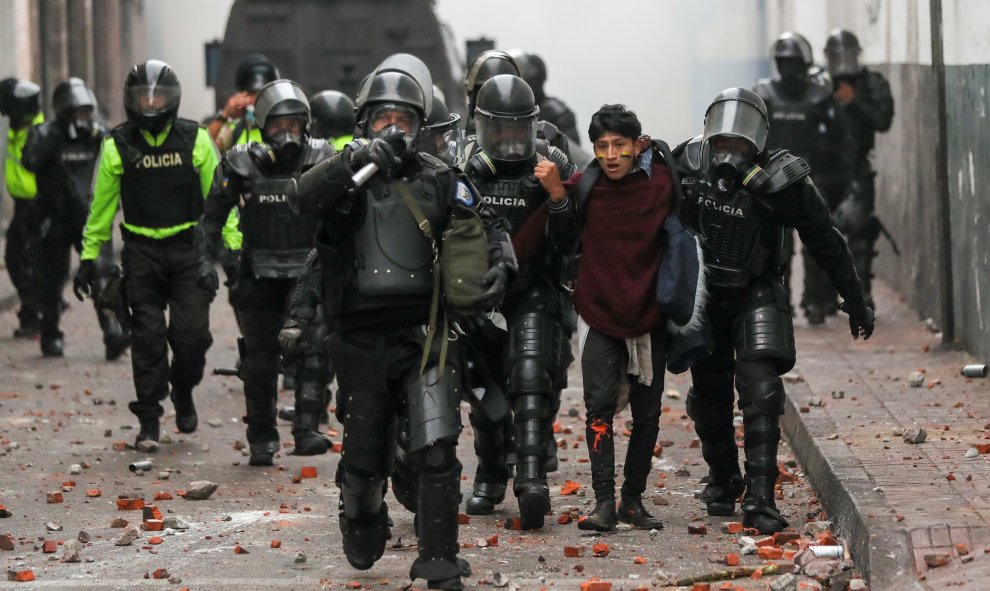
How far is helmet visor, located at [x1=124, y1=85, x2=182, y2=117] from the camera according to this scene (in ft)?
33.4

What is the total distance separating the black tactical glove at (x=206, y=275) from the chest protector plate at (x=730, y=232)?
8.80ft

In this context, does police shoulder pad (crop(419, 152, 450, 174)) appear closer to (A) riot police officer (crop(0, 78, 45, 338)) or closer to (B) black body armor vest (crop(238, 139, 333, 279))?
(B) black body armor vest (crop(238, 139, 333, 279))

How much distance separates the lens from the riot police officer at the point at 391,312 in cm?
668

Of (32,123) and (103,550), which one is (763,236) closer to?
(103,550)

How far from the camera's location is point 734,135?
25.7ft

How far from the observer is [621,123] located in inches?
306

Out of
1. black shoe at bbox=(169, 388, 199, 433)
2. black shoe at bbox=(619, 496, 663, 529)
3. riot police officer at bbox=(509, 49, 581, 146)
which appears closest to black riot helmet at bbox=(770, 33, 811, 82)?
riot police officer at bbox=(509, 49, 581, 146)

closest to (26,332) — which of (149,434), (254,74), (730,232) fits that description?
(254,74)

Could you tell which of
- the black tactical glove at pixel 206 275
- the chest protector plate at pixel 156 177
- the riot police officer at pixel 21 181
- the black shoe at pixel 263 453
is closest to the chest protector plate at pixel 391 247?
the black tactical glove at pixel 206 275

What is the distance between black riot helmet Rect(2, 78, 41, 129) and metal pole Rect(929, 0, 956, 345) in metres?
6.27

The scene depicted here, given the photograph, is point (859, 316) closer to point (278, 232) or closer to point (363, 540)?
point (363, 540)

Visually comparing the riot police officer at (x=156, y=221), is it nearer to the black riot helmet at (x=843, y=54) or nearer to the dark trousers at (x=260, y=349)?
the dark trousers at (x=260, y=349)

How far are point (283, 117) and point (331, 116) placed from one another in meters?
2.29

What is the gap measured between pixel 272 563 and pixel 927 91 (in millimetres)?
8368
